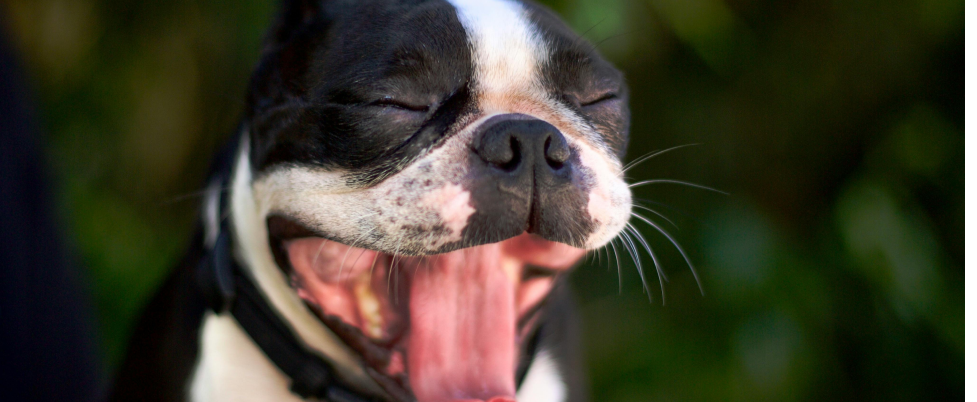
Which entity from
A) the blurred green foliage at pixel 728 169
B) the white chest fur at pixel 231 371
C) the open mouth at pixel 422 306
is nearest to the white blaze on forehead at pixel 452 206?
the open mouth at pixel 422 306

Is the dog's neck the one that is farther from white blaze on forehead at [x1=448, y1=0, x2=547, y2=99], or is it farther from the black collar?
white blaze on forehead at [x1=448, y1=0, x2=547, y2=99]

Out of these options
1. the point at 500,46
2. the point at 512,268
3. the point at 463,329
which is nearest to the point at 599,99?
the point at 500,46

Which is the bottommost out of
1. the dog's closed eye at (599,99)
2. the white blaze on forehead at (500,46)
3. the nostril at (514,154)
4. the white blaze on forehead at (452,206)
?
the white blaze on forehead at (452,206)

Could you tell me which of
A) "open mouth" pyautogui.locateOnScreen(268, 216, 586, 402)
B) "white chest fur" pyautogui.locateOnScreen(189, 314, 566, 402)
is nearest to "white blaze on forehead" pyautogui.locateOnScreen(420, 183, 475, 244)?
"open mouth" pyautogui.locateOnScreen(268, 216, 586, 402)

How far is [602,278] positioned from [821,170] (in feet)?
2.85

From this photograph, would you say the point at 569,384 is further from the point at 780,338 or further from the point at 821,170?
the point at 821,170

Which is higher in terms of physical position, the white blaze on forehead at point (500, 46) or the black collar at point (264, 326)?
the white blaze on forehead at point (500, 46)

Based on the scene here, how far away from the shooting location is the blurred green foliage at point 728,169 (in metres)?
2.16

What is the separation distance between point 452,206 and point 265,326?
0.37m

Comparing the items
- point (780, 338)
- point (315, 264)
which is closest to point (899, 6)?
point (780, 338)

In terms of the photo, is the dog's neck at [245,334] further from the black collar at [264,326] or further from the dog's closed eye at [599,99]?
the dog's closed eye at [599,99]

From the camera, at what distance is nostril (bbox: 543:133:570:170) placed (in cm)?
89

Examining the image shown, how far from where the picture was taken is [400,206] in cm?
89

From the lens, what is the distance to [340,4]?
1.05 m
